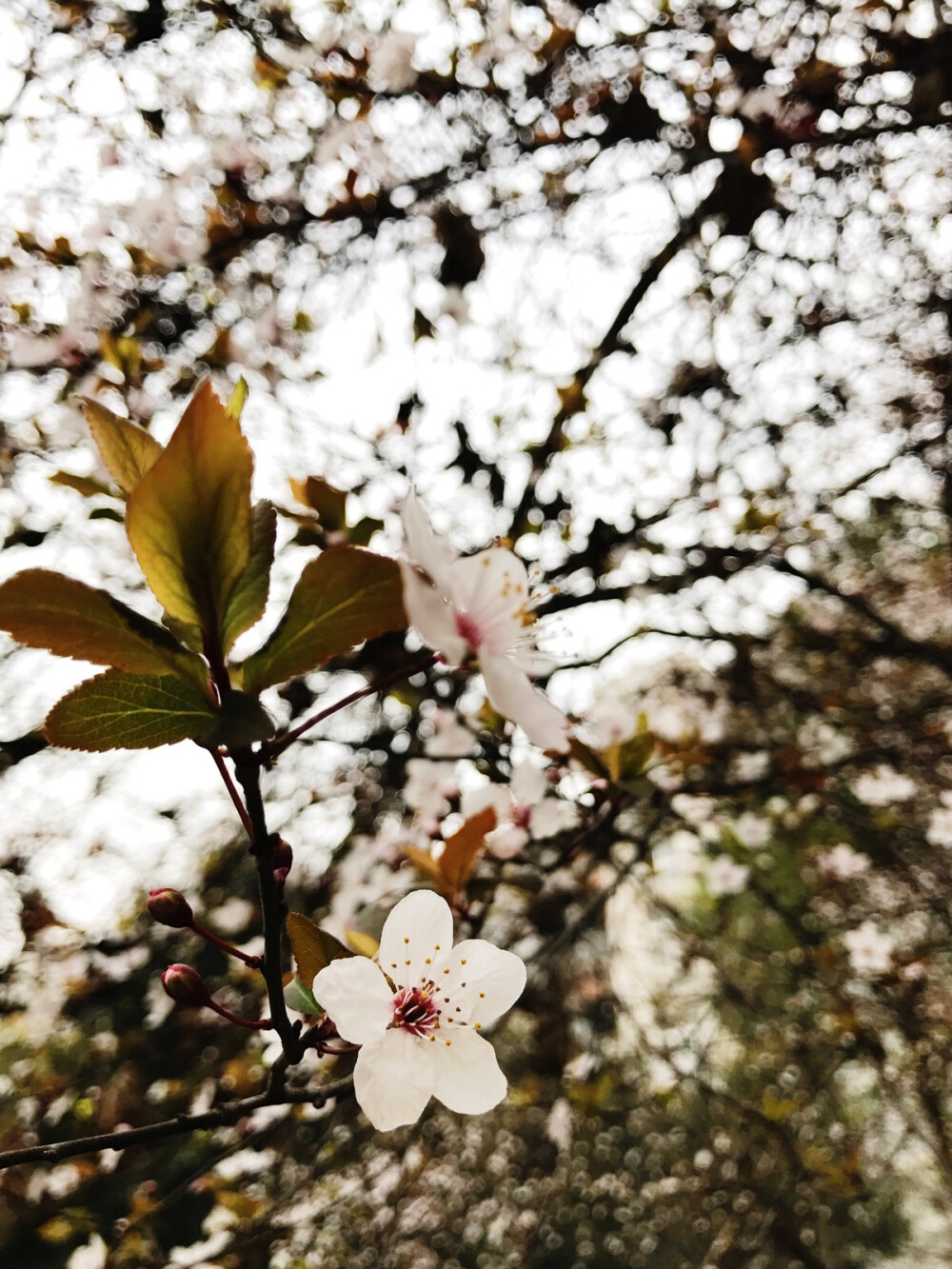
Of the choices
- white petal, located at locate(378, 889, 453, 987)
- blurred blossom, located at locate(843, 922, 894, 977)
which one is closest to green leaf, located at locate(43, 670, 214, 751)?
white petal, located at locate(378, 889, 453, 987)

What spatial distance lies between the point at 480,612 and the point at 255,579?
169 mm

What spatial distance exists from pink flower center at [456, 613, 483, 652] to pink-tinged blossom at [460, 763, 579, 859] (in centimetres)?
71

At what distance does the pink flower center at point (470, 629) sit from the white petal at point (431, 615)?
45 mm

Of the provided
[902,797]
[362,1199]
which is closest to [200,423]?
[362,1199]

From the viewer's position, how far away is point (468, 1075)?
0.55 m

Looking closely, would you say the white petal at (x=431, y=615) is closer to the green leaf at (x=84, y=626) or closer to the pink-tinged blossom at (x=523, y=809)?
the green leaf at (x=84, y=626)

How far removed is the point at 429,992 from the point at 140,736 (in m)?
0.34

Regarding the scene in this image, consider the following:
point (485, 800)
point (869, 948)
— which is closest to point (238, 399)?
point (485, 800)

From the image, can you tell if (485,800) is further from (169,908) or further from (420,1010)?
(169,908)

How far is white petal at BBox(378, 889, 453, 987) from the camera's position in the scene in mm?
598

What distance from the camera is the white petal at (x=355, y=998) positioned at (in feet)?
1.63

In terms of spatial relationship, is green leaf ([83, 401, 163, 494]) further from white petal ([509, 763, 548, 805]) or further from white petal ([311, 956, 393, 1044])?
white petal ([509, 763, 548, 805])

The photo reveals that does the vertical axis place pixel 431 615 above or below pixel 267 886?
above

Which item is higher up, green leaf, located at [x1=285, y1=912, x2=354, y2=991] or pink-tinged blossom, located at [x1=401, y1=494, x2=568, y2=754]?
pink-tinged blossom, located at [x1=401, y1=494, x2=568, y2=754]
